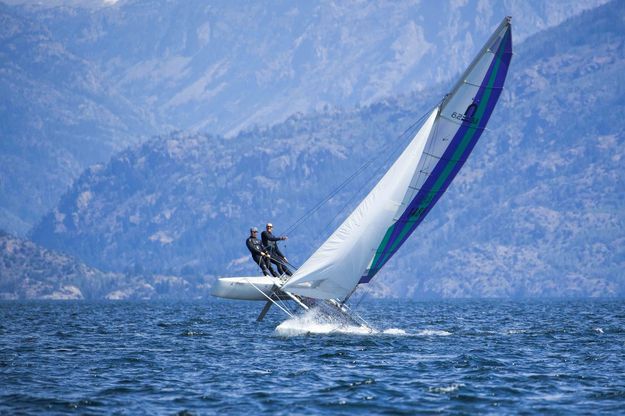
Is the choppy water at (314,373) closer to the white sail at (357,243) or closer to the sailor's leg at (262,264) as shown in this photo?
the white sail at (357,243)

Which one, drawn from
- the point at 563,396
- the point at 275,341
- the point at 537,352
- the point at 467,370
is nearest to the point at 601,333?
the point at 537,352

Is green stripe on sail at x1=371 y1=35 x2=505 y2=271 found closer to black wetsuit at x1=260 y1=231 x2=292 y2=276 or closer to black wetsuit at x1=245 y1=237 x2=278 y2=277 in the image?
black wetsuit at x1=260 y1=231 x2=292 y2=276

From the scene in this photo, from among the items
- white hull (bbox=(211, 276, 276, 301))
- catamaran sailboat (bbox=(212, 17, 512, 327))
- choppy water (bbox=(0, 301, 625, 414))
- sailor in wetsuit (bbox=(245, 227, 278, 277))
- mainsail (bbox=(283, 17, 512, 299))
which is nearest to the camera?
choppy water (bbox=(0, 301, 625, 414))

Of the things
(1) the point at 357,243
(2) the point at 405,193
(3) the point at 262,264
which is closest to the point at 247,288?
(3) the point at 262,264

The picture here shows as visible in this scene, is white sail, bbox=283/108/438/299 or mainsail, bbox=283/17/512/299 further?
white sail, bbox=283/108/438/299

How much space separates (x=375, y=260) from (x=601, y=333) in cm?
1621

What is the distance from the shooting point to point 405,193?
159 ft

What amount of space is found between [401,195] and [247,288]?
25.9 ft

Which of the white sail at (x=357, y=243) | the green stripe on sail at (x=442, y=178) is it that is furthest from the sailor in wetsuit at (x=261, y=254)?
the green stripe on sail at (x=442, y=178)

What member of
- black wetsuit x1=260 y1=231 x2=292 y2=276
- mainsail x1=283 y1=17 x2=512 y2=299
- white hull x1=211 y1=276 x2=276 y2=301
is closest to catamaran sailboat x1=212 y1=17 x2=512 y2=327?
mainsail x1=283 y1=17 x2=512 y2=299

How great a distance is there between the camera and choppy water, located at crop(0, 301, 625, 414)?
34750mm

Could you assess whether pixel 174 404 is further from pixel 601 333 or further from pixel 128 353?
pixel 601 333

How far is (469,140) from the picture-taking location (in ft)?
159

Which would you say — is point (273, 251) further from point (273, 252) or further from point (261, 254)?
point (261, 254)
